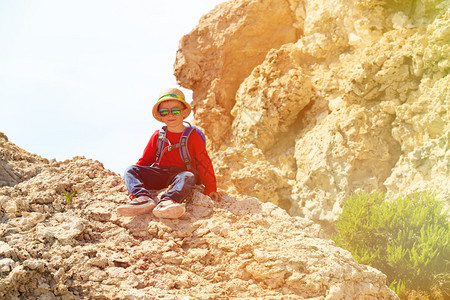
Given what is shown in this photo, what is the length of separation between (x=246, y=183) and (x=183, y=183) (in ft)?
21.2

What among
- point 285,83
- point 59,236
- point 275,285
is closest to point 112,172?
point 59,236

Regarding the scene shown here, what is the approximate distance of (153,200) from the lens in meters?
3.26

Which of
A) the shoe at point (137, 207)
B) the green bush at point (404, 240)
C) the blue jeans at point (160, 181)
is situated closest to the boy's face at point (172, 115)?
the blue jeans at point (160, 181)

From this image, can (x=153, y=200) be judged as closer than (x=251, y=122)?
Yes

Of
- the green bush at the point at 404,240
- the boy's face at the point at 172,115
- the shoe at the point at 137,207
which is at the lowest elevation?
the green bush at the point at 404,240

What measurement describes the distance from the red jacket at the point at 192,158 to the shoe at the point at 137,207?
62 cm

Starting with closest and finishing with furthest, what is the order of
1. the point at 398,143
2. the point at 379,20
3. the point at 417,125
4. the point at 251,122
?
the point at 417,125 < the point at 398,143 < the point at 379,20 < the point at 251,122

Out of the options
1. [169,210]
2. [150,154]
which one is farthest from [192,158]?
[169,210]

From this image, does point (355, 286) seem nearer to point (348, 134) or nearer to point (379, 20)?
point (348, 134)

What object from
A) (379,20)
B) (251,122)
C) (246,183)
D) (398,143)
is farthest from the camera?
(251,122)

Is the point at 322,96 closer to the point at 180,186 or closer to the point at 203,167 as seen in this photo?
the point at 203,167

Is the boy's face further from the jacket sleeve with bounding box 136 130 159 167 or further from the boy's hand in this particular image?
the boy's hand

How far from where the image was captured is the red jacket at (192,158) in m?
3.57

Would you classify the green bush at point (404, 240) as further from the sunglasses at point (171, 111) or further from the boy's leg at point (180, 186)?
the sunglasses at point (171, 111)
